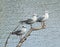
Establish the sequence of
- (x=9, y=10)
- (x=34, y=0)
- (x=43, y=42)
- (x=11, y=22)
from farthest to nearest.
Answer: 1. (x=34, y=0)
2. (x=9, y=10)
3. (x=11, y=22)
4. (x=43, y=42)

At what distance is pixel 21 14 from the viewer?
12734mm

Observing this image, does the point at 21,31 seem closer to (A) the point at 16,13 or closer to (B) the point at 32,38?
(B) the point at 32,38

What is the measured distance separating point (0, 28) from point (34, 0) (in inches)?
303

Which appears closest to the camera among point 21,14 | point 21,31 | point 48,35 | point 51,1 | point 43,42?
point 21,31

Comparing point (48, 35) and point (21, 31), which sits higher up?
point (21, 31)

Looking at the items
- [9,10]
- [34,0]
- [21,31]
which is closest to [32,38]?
[21,31]

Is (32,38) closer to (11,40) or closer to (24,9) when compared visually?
(11,40)

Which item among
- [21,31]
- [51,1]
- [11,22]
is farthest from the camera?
[51,1]

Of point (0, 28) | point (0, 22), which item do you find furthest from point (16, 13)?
point (0, 28)

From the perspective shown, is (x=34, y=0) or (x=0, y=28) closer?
(x=0, y=28)

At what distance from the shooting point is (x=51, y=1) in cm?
1623

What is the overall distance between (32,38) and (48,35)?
60 centimetres

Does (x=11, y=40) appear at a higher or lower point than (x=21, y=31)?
lower

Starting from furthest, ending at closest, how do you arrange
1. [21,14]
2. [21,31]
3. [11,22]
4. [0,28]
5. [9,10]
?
[9,10], [21,14], [11,22], [0,28], [21,31]
